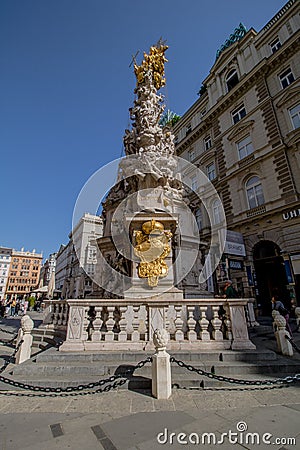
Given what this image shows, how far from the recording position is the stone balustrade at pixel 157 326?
16.8 ft

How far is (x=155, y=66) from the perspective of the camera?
46.4 feet

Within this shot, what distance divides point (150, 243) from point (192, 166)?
22.2 m

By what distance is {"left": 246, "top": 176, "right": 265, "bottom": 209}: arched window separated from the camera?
1858cm

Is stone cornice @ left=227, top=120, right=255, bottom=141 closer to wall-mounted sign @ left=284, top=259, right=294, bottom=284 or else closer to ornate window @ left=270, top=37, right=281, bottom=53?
ornate window @ left=270, top=37, right=281, bottom=53

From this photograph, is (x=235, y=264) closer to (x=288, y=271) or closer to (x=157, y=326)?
(x=288, y=271)

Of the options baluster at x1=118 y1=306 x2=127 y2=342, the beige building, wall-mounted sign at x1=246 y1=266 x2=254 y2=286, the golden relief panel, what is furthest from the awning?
baluster at x1=118 y1=306 x2=127 y2=342

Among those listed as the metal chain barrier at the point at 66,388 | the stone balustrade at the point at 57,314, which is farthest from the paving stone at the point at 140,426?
the stone balustrade at the point at 57,314

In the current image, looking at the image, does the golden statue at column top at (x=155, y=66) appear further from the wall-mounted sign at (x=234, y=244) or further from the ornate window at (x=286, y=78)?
the wall-mounted sign at (x=234, y=244)

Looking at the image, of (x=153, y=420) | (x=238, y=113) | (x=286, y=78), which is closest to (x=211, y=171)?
(x=238, y=113)

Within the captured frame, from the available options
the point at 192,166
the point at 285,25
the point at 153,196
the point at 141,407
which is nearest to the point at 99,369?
the point at 141,407

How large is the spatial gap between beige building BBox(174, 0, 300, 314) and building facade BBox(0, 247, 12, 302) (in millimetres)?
84931

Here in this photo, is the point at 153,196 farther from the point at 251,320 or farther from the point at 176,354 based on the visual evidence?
the point at 251,320

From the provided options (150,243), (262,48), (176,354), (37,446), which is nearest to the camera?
(37,446)

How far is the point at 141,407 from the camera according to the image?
10.6 feet
